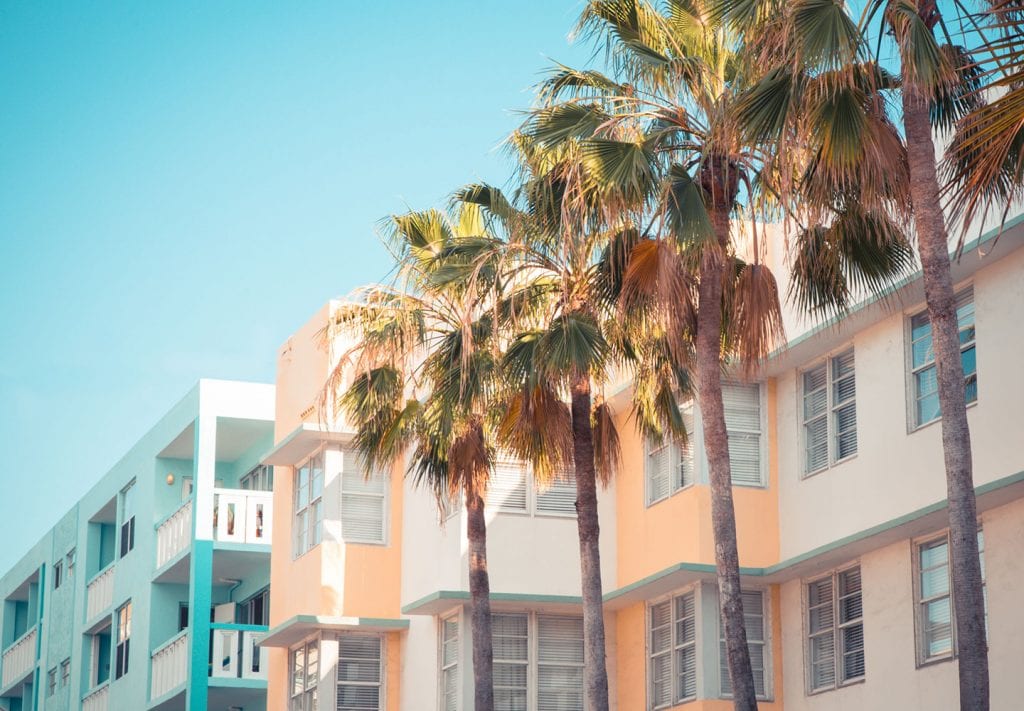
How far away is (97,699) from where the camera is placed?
151 ft

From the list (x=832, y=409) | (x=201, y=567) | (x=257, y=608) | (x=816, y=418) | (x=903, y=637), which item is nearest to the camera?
(x=903, y=637)

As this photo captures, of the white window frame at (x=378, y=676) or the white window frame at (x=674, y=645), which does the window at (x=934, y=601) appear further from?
the white window frame at (x=378, y=676)

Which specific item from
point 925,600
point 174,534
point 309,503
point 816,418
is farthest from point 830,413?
point 174,534

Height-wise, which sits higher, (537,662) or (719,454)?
(719,454)

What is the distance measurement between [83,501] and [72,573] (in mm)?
2328

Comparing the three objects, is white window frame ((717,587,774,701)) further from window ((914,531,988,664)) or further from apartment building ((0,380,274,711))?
apartment building ((0,380,274,711))

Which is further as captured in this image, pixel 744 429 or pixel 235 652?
pixel 235 652

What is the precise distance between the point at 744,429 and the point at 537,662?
5429 millimetres

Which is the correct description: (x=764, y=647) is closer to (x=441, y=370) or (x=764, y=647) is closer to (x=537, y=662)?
(x=537, y=662)

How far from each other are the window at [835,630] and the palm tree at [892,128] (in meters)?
7.38

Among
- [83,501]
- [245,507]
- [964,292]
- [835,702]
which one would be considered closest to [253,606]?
[245,507]

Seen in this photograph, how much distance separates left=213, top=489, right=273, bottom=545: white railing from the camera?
127ft

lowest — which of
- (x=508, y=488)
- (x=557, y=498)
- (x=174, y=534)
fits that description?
(x=557, y=498)

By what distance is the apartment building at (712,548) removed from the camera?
21297mm
